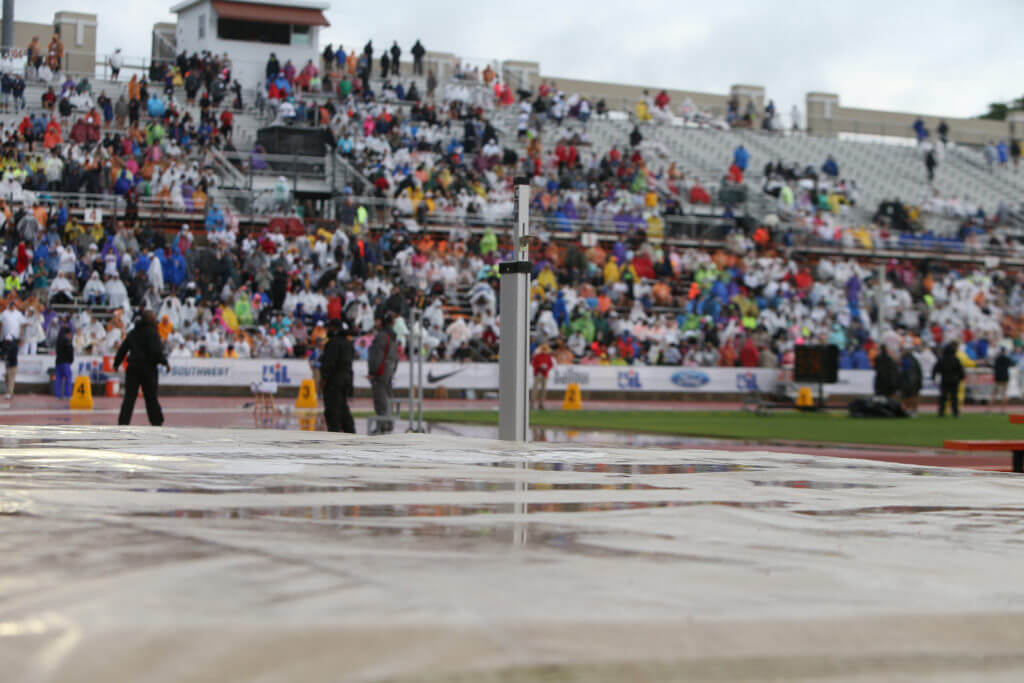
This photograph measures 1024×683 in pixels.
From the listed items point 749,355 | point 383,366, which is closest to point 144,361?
point 383,366

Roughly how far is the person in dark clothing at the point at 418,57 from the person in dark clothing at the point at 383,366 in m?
26.2

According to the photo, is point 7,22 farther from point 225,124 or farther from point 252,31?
point 252,31

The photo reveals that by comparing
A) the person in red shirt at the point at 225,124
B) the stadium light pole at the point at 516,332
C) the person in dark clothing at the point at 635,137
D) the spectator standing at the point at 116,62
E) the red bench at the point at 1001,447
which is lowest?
the red bench at the point at 1001,447

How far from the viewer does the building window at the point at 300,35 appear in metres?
40.3

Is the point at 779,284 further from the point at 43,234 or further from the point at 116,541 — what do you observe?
the point at 116,541

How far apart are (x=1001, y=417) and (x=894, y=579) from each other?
24.5 m

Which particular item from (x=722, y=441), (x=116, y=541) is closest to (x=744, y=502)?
(x=116, y=541)

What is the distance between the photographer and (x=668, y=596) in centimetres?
304

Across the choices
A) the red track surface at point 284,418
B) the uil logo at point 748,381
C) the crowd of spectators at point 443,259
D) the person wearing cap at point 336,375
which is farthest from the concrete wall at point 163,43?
the person wearing cap at point 336,375

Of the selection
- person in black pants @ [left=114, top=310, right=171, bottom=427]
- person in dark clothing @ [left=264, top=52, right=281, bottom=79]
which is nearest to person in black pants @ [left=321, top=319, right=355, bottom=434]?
person in black pants @ [left=114, top=310, right=171, bottom=427]

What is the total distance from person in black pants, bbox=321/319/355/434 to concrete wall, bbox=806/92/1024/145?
3845 cm

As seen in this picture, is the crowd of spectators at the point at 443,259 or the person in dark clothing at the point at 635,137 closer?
the crowd of spectators at the point at 443,259

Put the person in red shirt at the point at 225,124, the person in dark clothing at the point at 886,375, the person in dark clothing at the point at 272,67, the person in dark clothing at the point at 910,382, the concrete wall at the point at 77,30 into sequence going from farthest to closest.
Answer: the concrete wall at the point at 77,30 < the person in dark clothing at the point at 272,67 < the person in red shirt at the point at 225,124 < the person in dark clothing at the point at 910,382 < the person in dark clothing at the point at 886,375

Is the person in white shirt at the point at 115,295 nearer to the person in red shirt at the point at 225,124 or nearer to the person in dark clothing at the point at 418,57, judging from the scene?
the person in red shirt at the point at 225,124
